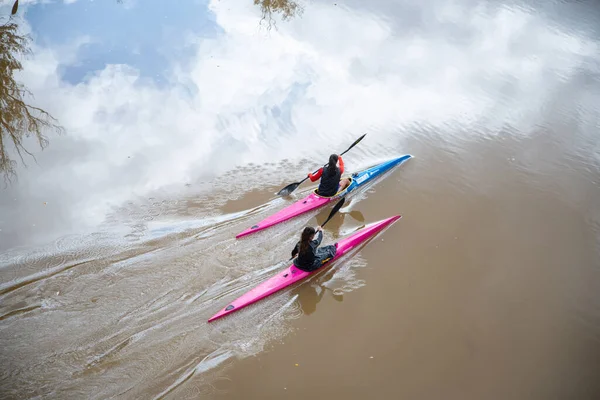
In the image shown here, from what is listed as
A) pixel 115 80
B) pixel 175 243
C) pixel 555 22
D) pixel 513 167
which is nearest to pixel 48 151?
pixel 115 80

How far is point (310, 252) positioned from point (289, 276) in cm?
42

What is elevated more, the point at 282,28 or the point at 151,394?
the point at 282,28

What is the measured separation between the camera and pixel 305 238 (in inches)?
202

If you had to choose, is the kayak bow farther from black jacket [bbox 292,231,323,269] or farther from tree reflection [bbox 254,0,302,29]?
tree reflection [bbox 254,0,302,29]

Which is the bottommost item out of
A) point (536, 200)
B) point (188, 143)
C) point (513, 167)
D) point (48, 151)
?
point (536, 200)

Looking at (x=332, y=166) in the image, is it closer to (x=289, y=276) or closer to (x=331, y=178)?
(x=331, y=178)

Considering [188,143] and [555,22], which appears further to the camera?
[555,22]

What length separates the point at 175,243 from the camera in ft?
18.5

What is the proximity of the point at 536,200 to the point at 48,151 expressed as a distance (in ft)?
26.5

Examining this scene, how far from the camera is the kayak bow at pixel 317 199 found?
6.14 meters

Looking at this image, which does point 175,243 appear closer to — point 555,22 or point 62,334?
point 62,334

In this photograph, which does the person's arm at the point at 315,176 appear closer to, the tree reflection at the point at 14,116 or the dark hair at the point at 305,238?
the dark hair at the point at 305,238

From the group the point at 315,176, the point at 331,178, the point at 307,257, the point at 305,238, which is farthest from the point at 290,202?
the point at 305,238

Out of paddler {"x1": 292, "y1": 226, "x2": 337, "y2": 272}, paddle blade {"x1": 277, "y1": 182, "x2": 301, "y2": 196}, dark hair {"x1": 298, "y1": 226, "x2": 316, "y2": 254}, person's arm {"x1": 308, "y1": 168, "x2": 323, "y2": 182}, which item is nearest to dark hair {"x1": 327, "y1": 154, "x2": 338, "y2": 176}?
person's arm {"x1": 308, "y1": 168, "x2": 323, "y2": 182}
